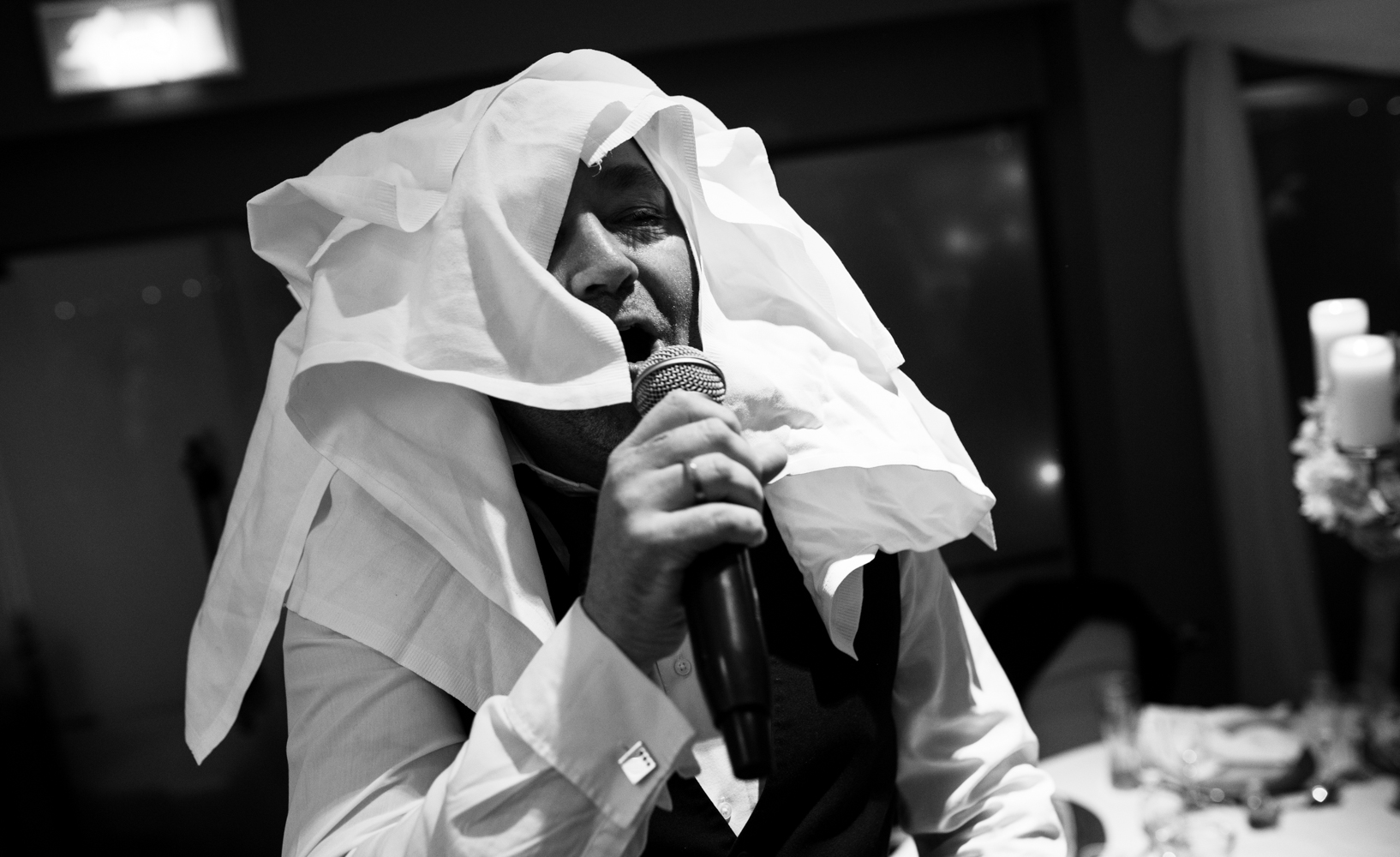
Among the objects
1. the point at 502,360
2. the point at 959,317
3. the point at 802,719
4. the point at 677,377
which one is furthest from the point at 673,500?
the point at 959,317

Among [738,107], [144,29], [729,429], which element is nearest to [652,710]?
[729,429]

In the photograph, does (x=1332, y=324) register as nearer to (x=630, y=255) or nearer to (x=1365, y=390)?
(x=1365, y=390)

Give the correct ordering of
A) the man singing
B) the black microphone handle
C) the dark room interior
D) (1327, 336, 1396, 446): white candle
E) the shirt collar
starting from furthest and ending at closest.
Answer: the dark room interior, (1327, 336, 1396, 446): white candle, the shirt collar, the man singing, the black microphone handle

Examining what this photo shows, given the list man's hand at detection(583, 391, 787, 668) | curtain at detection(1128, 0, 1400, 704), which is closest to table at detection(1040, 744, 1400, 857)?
curtain at detection(1128, 0, 1400, 704)

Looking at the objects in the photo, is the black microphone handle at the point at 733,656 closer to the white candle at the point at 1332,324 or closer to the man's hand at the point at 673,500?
the man's hand at the point at 673,500

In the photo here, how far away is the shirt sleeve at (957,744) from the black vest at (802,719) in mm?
30

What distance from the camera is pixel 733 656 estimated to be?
60 cm

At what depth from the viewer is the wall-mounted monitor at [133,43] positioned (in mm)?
1753

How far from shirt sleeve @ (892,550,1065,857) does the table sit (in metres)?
0.74

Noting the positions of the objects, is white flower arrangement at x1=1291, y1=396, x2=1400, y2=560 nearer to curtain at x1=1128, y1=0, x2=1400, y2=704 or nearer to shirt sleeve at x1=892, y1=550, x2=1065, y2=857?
shirt sleeve at x1=892, y1=550, x2=1065, y2=857

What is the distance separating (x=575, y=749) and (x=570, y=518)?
0.28 metres

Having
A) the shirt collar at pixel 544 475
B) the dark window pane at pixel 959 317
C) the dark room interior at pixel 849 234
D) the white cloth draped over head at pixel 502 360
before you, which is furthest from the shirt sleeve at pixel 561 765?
the dark room interior at pixel 849 234

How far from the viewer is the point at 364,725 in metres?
0.79

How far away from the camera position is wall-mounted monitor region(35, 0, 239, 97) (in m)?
1.75
